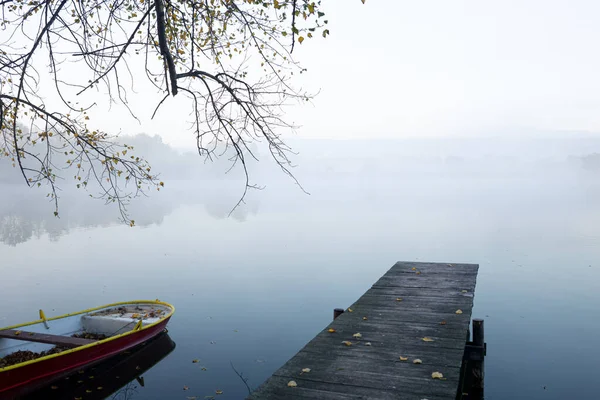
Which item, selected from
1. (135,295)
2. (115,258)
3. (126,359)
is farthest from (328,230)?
(126,359)

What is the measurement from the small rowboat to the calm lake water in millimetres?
1197

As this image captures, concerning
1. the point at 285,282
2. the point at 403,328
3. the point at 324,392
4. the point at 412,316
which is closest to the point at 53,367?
the point at 324,392

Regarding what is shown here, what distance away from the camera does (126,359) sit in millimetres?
13516

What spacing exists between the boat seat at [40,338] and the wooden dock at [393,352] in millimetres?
6180

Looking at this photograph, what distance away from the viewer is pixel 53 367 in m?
10.8

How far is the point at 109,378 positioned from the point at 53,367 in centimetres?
194

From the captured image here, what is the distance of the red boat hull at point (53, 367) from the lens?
10.1 m

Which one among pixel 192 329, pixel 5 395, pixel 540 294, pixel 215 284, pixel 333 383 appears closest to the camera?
pixel 333 383

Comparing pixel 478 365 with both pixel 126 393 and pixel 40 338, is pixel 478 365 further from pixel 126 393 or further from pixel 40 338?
Result: pixel 40 338

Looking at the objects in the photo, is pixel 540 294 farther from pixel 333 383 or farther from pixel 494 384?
pixel 333 383

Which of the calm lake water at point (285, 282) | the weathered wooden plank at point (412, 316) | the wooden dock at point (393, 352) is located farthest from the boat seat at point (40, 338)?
the weathered wooden plank at point (412, 316)

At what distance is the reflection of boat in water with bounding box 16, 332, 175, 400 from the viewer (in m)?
11.5

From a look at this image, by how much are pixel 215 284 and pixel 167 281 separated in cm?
257

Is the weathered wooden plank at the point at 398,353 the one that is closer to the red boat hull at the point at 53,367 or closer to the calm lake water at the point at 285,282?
the calm lake water at the point at 285,282
